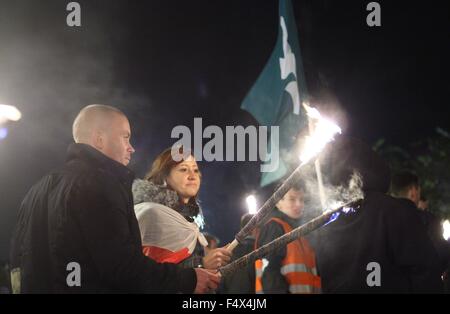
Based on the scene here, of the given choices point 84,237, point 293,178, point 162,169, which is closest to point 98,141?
point 84,237

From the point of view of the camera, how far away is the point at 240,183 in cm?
2661

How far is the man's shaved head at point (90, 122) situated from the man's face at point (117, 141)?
0.15 feet

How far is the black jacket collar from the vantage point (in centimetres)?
344

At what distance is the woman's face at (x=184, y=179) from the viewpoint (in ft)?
14.9

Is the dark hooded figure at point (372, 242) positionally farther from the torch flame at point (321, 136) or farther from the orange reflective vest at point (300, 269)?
the orange reflective vest at point (300, 269)

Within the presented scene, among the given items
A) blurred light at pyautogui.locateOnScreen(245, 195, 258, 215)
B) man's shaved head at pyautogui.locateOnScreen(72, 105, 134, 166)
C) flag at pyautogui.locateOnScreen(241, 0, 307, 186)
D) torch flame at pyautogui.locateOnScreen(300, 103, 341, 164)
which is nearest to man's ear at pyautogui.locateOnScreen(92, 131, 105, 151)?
A: man's shaved head at pyautogui.locateOnScreen(72, 105, 134, 166)

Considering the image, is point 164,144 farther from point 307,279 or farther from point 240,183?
point 240,183

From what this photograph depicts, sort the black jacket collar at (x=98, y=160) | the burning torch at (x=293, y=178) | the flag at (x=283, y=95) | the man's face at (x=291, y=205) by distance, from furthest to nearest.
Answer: the flag at (x=283, y=95) → the man's face at (x=291, y=205) → the burning torch at (x=293, y=178) → the black jacket collar at (x=98, y=160)

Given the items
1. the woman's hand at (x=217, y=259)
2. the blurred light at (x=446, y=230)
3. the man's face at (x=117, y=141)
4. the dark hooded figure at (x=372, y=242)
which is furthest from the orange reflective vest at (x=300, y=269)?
the man's face at (x=117, y=141)

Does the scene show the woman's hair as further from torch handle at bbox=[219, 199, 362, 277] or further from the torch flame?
the torch flame

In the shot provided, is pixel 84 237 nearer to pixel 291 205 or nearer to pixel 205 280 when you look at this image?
pixel 205 280

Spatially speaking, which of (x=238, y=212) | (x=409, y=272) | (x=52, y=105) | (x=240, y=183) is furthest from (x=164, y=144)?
(x=240, y=183)

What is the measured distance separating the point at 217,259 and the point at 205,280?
31 centimetres

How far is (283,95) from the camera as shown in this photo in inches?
299
